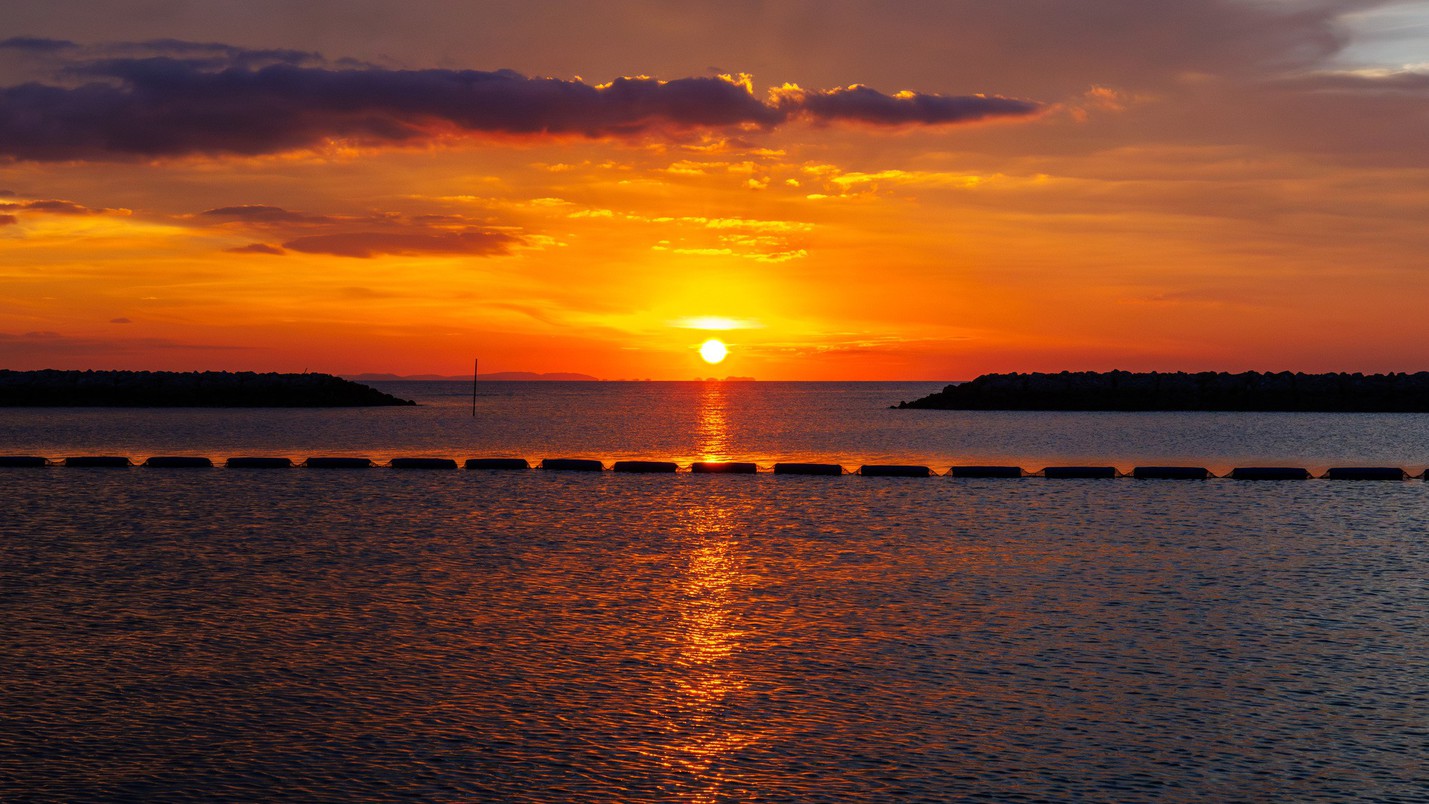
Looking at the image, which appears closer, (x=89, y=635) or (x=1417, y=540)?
(x=89, y=635)

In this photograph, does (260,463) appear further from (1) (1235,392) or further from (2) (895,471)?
(1) (1235,392)

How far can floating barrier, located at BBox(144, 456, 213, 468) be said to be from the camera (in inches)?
1863

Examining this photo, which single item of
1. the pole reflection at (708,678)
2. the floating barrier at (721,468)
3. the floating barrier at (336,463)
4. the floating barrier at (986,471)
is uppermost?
the floating barrier at (986,471)

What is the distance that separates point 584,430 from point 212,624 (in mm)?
79919

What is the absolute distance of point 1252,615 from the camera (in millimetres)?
16484

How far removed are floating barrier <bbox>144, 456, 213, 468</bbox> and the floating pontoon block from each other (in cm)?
3210

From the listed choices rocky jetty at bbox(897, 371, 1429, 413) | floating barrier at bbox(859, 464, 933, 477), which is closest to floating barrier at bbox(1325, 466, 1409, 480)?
floating barrier at bbox(859, 464, 933, 477)

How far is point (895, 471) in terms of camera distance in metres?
45.1

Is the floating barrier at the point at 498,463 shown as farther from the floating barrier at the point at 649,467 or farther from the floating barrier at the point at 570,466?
the floating barrier at the point at 649,467

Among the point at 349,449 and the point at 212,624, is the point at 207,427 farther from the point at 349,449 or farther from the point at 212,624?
the point at 212,624

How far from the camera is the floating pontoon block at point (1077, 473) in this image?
44000 mm

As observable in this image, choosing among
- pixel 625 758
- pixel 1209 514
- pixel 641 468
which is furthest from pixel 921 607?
pixel 641 468

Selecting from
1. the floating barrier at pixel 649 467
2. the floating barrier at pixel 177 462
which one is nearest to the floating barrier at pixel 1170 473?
the floating barrier at pixel 649 467

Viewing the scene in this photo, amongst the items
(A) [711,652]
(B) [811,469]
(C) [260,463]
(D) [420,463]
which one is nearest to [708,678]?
(A) [711,652]
